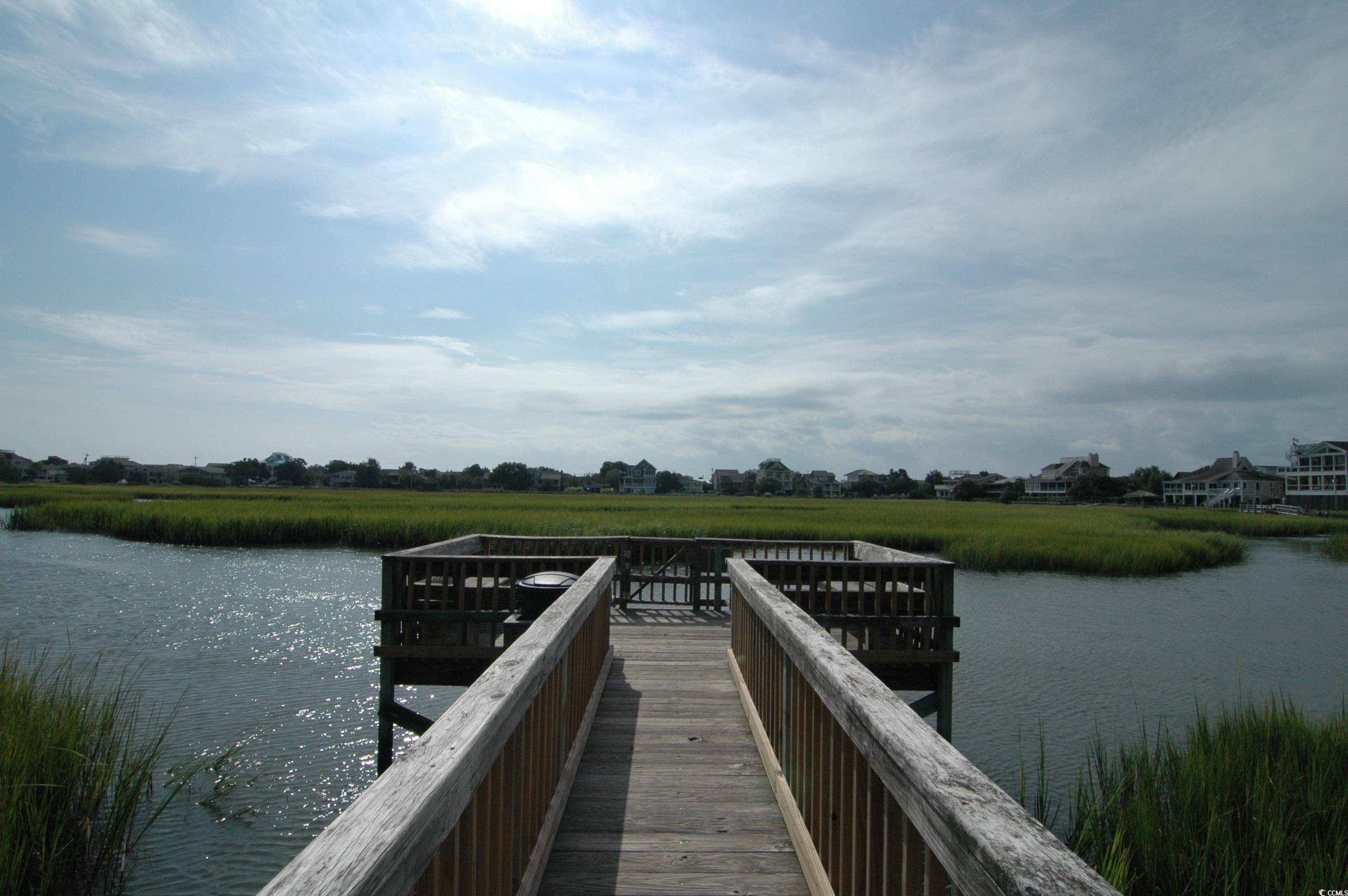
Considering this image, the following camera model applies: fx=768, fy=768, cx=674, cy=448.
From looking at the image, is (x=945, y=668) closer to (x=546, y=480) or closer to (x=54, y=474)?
(x=546, y=480)

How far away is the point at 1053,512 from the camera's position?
57.2 m

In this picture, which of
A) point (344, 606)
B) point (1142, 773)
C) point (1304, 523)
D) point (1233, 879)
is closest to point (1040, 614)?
point (1142, 773)

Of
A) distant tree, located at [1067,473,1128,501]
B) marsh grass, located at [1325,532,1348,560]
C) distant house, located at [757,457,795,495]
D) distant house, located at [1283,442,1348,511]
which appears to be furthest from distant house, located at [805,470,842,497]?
marsh grass, located at [1325,532,1348,560]

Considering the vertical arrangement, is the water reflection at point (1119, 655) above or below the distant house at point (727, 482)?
below

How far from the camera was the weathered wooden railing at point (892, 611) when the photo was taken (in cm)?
757

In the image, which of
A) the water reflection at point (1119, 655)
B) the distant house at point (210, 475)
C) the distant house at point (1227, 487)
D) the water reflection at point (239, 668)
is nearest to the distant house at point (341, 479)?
the distant house at point (210, 475)

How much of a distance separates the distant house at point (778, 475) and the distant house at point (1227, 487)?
65.1 m

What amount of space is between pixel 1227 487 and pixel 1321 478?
726 inches

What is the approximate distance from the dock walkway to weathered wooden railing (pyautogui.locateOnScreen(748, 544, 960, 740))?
1286mm

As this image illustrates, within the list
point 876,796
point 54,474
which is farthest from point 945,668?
point 54,474

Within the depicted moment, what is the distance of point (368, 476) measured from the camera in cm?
13112

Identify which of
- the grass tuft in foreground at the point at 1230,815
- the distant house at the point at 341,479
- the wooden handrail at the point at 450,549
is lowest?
the grass tuft in foreground at the point at 1230,815

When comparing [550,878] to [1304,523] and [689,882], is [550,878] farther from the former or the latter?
[1304,523]

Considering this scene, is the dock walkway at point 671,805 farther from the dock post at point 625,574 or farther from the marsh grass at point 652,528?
the marsh grass at point 652,528
